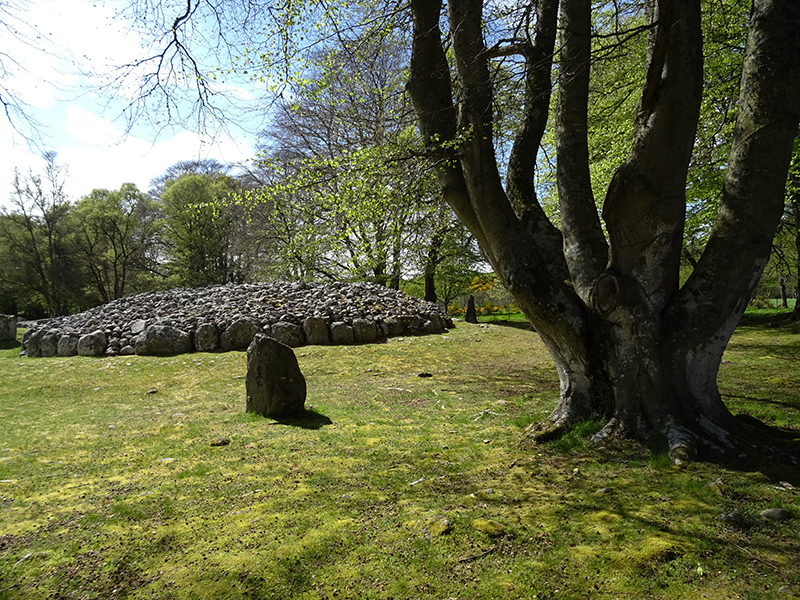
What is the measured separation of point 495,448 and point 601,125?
12.9m

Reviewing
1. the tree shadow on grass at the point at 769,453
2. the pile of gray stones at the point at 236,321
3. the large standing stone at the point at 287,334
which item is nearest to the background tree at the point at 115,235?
the pile of gray stones at the point at 236,321

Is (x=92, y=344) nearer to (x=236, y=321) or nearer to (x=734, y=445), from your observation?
(x=236, y=321)

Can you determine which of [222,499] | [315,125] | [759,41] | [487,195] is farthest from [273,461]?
[315,125]

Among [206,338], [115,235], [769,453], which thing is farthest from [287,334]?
[115,235]

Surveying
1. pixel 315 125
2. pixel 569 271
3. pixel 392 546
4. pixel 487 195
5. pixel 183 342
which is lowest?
pixel 392 546

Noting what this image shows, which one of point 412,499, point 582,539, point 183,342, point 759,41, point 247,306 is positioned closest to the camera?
point 582,539

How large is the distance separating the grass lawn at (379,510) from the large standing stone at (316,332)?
23.4 ft

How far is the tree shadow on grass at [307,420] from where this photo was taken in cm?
643

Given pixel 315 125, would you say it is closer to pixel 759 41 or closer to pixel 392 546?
pixel 759 41

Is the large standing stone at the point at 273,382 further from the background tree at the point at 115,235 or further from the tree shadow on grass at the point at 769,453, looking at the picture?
the background tree at the point at 115,235

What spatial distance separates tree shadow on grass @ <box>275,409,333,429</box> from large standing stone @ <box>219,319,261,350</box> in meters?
7.30

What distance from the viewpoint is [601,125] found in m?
14.3

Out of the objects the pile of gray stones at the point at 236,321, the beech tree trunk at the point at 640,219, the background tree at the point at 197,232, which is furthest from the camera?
the background tree at the point at 197,232

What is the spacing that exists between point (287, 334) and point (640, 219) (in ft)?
37.6
